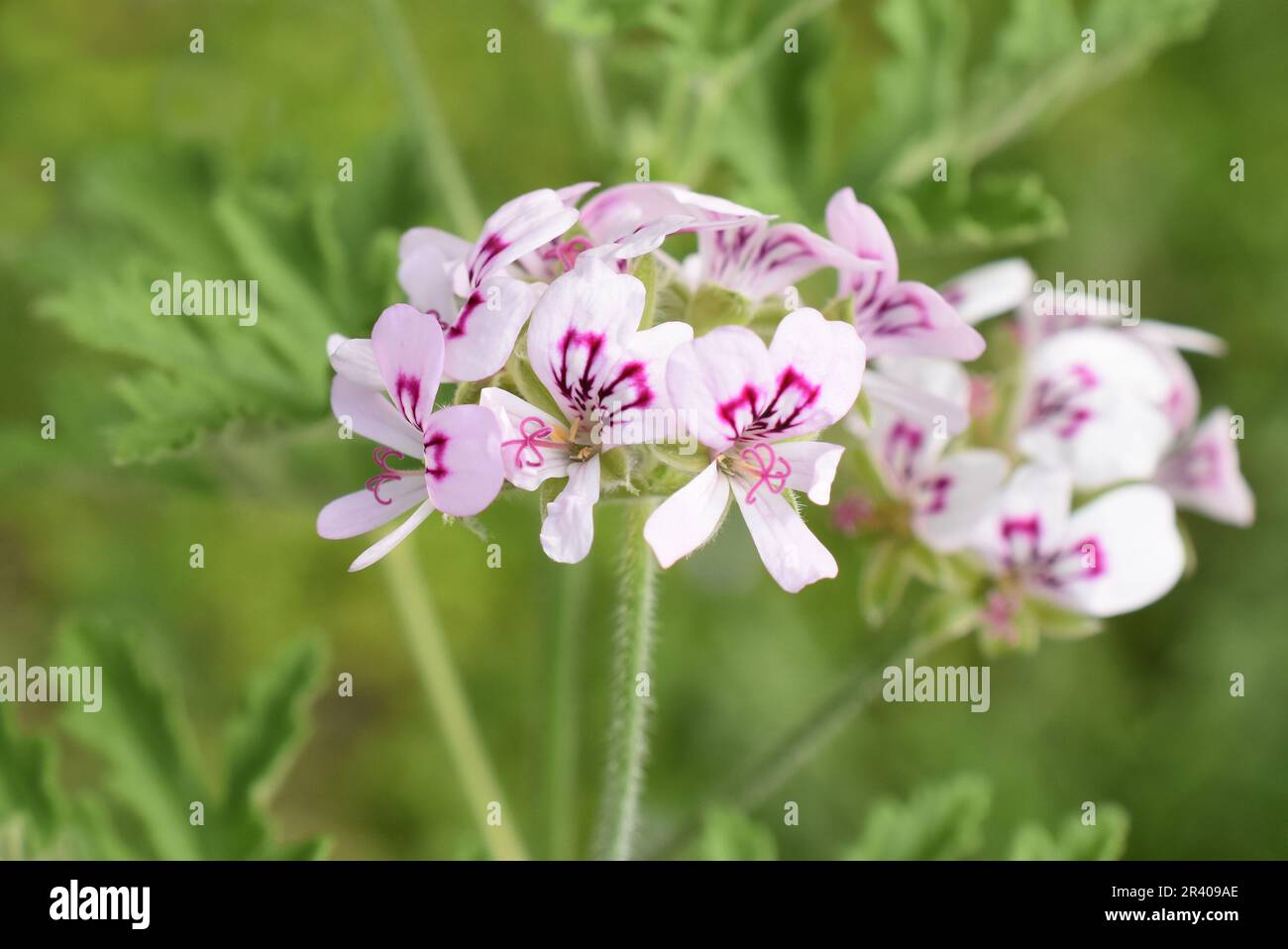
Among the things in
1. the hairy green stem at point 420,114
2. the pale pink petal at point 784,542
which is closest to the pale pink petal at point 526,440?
the pale pink petal at point 784,542

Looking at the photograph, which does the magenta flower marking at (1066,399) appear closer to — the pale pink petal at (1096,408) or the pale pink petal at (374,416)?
the pale pink petal at (1096,408)

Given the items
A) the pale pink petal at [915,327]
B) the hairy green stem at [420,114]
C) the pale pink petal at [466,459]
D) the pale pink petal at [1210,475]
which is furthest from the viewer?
the hairy green stem at [420,114]

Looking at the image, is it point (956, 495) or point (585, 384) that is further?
point (956, 495)

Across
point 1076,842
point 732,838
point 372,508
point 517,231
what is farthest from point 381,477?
point 1076,842

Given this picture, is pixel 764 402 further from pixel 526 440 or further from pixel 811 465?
pixel 526 440

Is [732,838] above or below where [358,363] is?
below

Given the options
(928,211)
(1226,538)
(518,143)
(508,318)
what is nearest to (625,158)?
(928,211)
